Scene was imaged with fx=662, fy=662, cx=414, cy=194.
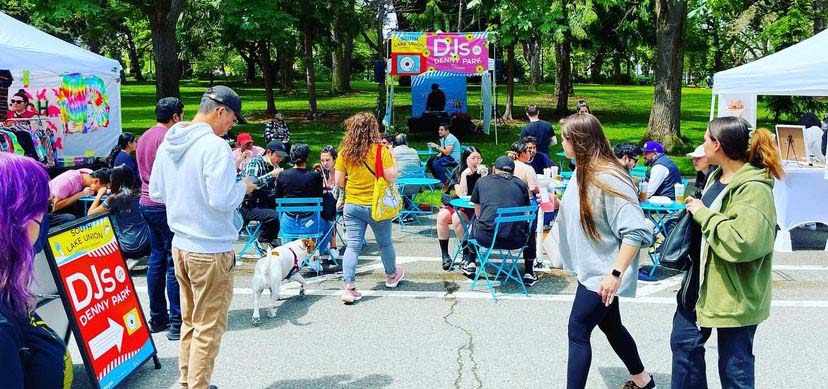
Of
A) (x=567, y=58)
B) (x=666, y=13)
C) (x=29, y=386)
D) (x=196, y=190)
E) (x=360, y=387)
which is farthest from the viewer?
(x=567, y=58)

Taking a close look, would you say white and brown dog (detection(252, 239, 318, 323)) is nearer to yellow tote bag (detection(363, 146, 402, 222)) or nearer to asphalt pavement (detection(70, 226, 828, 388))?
asphalt pavement (detection(70, 226, 828, 388))

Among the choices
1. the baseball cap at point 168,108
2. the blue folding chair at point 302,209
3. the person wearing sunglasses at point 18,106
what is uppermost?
the person wearing sunglasses at point 18,106

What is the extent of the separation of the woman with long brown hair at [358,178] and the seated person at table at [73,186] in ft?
9.76

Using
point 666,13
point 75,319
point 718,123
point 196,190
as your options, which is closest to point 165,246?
point 75,319

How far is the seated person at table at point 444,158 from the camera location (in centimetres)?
1069

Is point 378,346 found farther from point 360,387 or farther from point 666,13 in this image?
point 666,13

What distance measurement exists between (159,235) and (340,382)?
69.2 inches

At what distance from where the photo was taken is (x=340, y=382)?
163 inches

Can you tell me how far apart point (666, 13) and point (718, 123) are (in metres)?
13.7

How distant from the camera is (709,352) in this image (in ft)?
15.1

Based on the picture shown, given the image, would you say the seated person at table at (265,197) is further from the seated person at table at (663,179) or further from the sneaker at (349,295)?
the seated person at table at (663,179)

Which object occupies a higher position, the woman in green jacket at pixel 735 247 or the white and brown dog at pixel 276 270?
the woman in green jacket at pixel 735 247

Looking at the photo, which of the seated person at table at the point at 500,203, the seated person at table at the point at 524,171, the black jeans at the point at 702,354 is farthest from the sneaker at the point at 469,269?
the black jeans at the point at 702,354

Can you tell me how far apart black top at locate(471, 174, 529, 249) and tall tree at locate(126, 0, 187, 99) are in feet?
39.8
